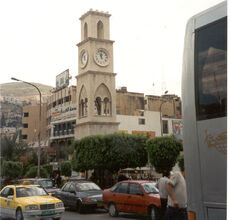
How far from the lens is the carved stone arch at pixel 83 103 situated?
4263 cm

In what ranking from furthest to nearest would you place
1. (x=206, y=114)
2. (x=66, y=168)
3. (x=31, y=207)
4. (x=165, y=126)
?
(x=165, y=126)
(x=66, y=168)
(x=31, y=207)
(x=206, y=114)

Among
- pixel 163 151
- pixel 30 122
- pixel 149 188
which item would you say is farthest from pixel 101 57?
pixel 30 122

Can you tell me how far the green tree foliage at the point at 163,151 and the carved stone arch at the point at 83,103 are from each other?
14558mm

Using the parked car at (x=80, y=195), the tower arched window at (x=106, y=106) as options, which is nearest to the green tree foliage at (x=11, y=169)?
the tower arched window at (x=106, y=106)

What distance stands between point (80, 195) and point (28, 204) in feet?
14.8

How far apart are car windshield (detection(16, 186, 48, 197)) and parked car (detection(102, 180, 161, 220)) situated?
273cm

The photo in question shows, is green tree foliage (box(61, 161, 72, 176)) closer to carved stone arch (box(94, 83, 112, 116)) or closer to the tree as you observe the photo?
carved stone arch (box(94, 83, 112, 116))

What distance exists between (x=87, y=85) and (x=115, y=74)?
148 inches

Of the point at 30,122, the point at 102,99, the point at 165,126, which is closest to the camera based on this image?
the point at 102,99

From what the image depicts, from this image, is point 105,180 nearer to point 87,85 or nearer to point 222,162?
point 87,85

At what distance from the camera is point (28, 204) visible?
11.8m

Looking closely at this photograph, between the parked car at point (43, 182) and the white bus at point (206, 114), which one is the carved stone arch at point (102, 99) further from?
the white bus at point (206, 114)

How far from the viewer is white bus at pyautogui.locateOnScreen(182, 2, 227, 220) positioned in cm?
462

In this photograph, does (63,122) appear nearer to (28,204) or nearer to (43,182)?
(43,182)
